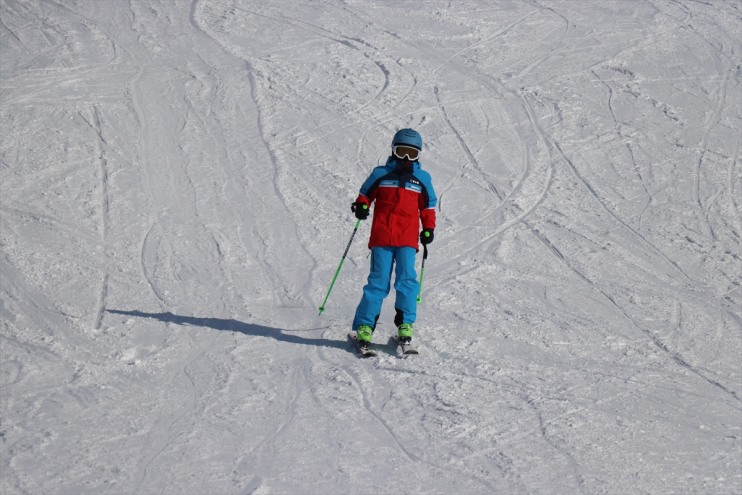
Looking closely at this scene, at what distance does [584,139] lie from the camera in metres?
12.4

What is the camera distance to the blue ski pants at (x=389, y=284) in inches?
289

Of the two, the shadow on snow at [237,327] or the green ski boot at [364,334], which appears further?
the shadow on snow at [237,327]

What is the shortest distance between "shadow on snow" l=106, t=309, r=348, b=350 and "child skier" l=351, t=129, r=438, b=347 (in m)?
0.39

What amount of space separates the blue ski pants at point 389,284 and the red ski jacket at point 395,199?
0.10 metres

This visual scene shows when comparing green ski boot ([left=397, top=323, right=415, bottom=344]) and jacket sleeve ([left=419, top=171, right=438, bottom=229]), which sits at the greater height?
jacket sleeve ([left=419, top=171, right=438, bottom=229])

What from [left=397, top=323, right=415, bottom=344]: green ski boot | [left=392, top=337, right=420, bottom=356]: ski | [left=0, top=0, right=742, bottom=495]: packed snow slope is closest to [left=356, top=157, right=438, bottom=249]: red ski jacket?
[left=397, top=323, right=415, bottom=344]: green ski boot

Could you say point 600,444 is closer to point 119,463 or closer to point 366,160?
point 119,463

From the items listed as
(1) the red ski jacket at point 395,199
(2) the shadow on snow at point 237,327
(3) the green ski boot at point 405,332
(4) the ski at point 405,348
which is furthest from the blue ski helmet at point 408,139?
(2) the shadow on snow at point 237,327

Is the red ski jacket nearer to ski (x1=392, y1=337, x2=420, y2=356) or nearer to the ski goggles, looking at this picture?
the ski goggles

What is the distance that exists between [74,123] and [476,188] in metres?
4.85

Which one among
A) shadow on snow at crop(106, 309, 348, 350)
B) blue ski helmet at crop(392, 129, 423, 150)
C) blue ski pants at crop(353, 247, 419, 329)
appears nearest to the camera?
blue ski helmet at crop(392, 129, 423, 150)

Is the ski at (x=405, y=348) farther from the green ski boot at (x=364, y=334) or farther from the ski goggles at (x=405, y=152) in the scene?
the ski goggles at (x=405, y=152)

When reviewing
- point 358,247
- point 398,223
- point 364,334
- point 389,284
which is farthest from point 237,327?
point 358,247

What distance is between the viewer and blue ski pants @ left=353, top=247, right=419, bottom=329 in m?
7.33
